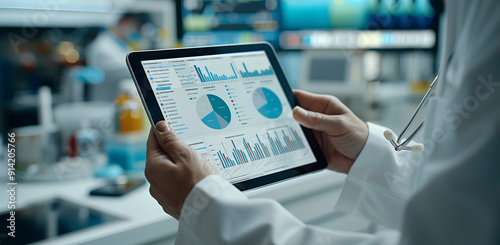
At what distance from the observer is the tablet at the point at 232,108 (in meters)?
0.76

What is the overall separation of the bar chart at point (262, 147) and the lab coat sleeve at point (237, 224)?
13 cm

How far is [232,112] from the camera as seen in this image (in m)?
0.83

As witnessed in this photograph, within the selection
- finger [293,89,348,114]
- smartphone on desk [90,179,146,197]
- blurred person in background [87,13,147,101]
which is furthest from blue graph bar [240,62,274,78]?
blurred person in background [87,13,147,101]

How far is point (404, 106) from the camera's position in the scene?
2.16 meters

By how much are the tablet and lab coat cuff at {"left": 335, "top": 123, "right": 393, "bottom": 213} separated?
8 centimetres

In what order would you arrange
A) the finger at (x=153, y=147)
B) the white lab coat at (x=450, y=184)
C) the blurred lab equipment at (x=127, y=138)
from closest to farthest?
1. the white lab coat at (x=450, y=184)
2. the finger at (x=153, y=147)
3. the blurred lab equipment at (x=127, y=138)

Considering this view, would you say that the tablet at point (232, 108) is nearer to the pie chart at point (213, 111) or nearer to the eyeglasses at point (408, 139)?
the pie chart at point (213, 111)

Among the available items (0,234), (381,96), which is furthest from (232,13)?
(0,234)

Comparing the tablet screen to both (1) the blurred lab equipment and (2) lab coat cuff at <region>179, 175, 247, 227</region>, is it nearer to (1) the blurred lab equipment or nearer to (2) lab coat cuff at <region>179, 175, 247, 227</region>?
(2) lab coat cuff at <region>179, 175, 247, 227</region>

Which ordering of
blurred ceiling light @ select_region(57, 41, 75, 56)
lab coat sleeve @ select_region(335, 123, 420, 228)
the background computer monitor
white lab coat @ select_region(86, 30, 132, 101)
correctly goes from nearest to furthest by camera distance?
lab coat sleeve @ select_region(335, 123, 420, 228) → the background computer monitor → white lab coat @ select_region(86, 30, 132, 101) → blurred ceiling light @ select_region(57, 41, 75, 56)

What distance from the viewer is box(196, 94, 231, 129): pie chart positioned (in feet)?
2.59

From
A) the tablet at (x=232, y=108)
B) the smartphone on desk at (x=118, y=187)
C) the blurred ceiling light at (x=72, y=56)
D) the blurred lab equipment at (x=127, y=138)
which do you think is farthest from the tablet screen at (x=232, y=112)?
the blurred ceiling light at (x=72, y=56)

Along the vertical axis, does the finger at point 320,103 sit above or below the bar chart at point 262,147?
above

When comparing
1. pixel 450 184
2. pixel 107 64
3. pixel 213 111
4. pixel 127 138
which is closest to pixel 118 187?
pixel 127 138
